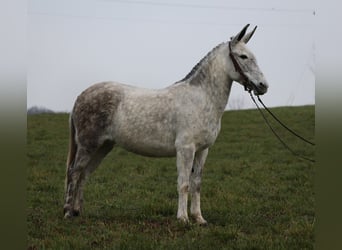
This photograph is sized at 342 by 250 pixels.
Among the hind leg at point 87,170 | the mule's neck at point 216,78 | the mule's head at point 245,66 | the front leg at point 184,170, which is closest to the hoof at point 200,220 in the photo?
the front leg at point 184,170

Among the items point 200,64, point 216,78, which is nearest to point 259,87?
point 216,78

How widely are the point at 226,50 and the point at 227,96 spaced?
21.9 inches

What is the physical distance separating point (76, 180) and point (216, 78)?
2.19 metres

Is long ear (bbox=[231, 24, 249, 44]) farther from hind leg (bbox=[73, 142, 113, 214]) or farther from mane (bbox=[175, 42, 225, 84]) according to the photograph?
hind leg (bbox=[73, 142, 113, 214])

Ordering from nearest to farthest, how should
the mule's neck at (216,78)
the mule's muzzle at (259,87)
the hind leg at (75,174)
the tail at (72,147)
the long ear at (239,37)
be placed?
the mule's muzzle at (259,87) < the long ear at (239,37) < the mule's neck at (216,78) < the hind leg at (75,174) < the tail at (72,147)

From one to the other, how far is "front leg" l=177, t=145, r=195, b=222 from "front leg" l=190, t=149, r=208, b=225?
207mm

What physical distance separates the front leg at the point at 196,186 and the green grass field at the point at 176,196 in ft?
0.79

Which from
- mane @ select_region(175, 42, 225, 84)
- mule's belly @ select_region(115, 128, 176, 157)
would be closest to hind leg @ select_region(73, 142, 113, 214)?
mule's belly @ select_region(115, 128, 176, 157)

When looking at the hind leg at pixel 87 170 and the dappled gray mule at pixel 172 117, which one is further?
the hind leg at pixel 87 170

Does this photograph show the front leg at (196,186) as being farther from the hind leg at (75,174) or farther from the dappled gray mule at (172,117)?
the hind leg at (75,174)

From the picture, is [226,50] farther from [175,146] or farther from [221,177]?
[221,177]

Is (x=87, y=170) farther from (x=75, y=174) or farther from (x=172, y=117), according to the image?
(x=172, y=117)

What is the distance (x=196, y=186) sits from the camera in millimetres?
5250

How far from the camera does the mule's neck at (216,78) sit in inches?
203
